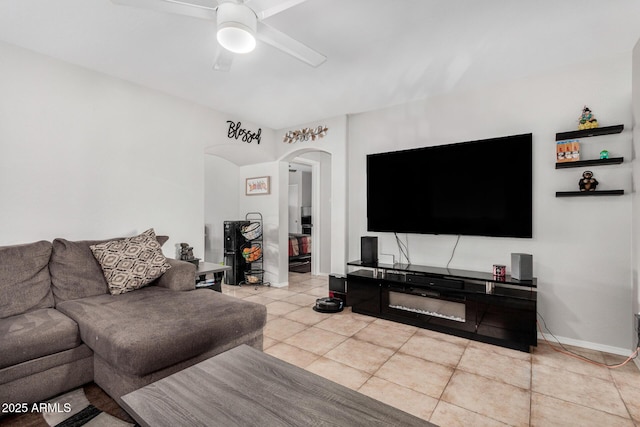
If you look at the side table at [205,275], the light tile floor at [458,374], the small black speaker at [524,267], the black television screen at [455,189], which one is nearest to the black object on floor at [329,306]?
the light tile floor at [458,374]

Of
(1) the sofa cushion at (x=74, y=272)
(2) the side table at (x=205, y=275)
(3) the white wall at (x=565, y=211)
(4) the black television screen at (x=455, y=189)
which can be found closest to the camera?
(1) the sofa cushion at (x=74, y=272)

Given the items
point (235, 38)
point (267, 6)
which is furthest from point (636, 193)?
point (235, 38)

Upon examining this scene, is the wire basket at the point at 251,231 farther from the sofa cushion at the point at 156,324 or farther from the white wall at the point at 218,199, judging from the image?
the sofa cushion at the point at 156,324

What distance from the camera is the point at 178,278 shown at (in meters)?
2.72

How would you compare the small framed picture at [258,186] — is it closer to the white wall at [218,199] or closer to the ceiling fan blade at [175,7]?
the white wall at [218,199]

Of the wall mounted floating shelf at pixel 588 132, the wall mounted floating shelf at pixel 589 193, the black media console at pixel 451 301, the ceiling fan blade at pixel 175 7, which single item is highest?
the ceiling fan blade at pixel 175 7

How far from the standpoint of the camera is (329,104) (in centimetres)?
374

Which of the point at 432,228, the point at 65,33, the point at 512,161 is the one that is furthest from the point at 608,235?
the point at 65,33

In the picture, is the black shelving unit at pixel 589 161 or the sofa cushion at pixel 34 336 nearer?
the sofa cushion at pixel 34 336

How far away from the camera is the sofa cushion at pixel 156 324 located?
5.45 feet

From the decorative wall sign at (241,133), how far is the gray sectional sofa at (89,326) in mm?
2204

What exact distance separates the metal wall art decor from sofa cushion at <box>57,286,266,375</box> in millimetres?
2642

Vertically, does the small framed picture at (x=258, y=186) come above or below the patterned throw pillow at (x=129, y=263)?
above

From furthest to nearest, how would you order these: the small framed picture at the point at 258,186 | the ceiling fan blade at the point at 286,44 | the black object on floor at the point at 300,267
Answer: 1. the black object on floor at the point at 300,267
2. the small framed picture at the point at 258,186
3. the ceiling fan blade at the point at 286,44
